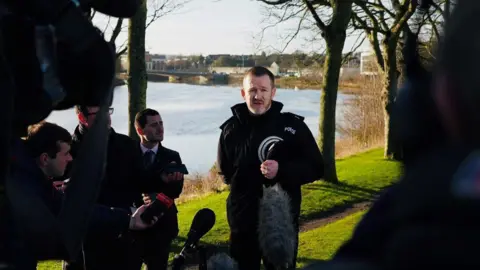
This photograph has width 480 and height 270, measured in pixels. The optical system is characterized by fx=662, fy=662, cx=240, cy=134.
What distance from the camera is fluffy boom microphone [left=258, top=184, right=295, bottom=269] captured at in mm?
4762

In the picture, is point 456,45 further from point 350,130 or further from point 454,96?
point 350,130

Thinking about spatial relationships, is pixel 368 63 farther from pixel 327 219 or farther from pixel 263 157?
pixel 263 157

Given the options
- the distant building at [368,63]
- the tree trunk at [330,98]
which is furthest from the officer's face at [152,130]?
the distant building at [368,63]

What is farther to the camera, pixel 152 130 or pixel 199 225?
pixel 152 130

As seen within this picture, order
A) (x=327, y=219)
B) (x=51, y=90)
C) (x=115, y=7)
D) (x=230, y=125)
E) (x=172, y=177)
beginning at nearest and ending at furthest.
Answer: (x=51, y=90) → (x=115, y=7) → (x=172, y=177) → (x=230, y=125) → (x=327, y=219)

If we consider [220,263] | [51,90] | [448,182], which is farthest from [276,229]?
[448,182]

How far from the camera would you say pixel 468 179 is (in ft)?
2.41

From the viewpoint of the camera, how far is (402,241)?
742 mm

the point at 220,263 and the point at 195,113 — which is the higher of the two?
the point at 220,263

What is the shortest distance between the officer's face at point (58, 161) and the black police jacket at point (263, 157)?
1784mm

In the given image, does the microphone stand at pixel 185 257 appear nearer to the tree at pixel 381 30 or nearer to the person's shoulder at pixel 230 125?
the person's shoulder at pixel 230 125

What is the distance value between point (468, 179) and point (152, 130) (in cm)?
550

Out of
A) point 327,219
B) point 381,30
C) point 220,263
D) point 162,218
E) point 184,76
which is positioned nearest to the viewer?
point 220,263

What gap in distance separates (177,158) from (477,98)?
5.35m
